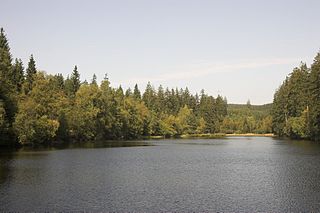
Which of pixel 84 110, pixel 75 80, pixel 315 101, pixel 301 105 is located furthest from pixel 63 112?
pixel 301 105

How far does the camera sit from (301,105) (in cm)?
11250

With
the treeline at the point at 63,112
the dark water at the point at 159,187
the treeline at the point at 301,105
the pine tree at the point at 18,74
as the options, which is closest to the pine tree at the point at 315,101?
the treeline at the point at 301,105

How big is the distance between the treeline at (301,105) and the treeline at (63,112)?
53535mm

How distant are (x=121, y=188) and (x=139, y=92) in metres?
163

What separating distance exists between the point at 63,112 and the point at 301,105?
2701 inches

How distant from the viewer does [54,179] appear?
117 ft

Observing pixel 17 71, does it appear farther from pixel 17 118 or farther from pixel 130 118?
pixel 130 118

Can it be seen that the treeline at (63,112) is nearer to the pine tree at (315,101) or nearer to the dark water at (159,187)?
the dark water at (159,187)

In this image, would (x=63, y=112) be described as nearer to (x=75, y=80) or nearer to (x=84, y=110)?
(x=84, y=110)

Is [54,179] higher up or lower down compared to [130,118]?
lower down

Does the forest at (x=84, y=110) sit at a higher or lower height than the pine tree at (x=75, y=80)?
lower

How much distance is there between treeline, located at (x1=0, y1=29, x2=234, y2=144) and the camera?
7675 cm

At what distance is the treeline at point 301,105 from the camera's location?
3600 inches

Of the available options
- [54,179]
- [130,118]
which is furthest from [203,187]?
[130,118]
